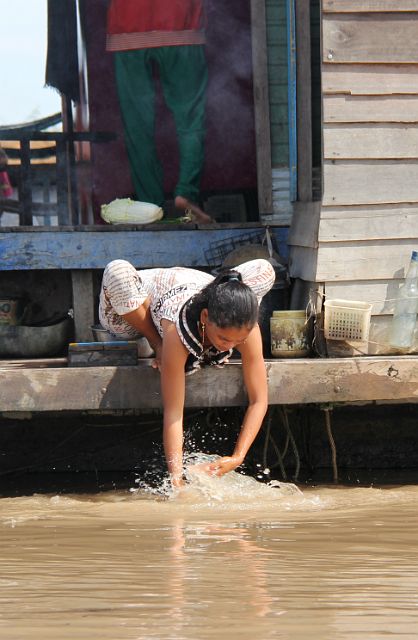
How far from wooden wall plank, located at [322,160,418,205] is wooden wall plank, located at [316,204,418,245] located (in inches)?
1.9

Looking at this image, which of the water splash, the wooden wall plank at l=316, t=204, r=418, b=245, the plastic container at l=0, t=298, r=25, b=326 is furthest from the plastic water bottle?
the plastic container at l=0, t=298, r=25, b=326

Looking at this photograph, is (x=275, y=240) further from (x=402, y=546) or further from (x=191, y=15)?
(x=402, y=546)

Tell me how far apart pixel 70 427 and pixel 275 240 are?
186 centimetres

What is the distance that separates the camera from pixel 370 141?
6.05 metres

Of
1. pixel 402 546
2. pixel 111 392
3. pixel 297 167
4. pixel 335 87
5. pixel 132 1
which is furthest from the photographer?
pixel 132 1

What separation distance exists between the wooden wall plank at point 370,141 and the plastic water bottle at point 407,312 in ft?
2.02

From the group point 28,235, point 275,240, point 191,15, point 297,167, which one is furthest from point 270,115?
point 28,235

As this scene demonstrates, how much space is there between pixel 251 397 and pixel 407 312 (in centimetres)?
121

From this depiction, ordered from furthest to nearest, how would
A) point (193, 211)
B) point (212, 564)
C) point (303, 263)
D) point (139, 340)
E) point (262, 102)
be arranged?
point (193, 211)
point (262, 102)
point (303, 263)
point (139, 340)
point (212, 564)

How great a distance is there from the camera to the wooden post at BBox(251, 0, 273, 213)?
6824 mm

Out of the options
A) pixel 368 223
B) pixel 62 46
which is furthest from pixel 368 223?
pixel 62 46

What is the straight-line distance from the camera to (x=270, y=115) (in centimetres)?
698

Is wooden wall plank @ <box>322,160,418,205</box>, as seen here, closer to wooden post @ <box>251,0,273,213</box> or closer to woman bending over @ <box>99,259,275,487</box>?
woman bending over @ <box>99,259,275,487</box>

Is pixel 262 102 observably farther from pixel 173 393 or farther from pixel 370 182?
pixel 173 393
